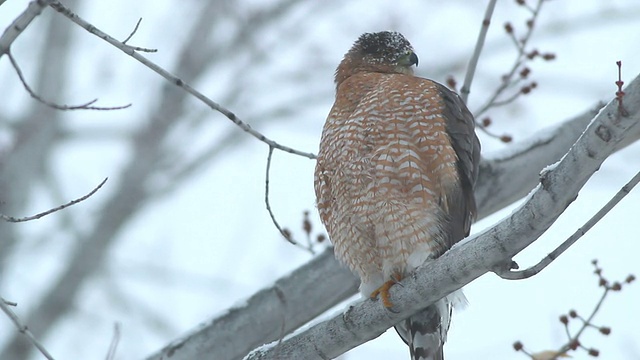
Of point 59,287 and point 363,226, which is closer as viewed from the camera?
point 363,226

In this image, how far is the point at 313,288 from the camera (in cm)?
493

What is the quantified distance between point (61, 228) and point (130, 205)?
769 millimetres

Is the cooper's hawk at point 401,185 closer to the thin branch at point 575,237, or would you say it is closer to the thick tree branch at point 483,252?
the thick tree branch at point 483,252

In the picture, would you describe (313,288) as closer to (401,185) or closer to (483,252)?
(401,185)

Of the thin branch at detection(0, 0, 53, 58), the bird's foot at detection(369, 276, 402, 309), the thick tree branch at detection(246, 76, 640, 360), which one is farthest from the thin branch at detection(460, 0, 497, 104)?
the thin branch at detection(0, 0, 53, 58)

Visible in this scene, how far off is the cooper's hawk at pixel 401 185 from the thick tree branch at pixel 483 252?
31 cm

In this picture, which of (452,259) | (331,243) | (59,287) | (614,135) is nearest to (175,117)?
(59,287)

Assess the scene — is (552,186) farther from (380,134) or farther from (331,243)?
(331,243)

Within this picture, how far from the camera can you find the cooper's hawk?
438cm

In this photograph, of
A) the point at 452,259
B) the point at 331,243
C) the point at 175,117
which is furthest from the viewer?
the point at 175,117

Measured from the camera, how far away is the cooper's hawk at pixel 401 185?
438 centimetres

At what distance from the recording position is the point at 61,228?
953cm

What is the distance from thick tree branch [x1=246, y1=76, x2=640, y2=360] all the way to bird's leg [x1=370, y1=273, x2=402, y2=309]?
1.3 inches

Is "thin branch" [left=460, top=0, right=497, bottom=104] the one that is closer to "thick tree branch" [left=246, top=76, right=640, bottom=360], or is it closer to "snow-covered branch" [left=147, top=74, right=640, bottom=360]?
"snow-covered branch" [left=147, top=74, right=640, bottom=360]
